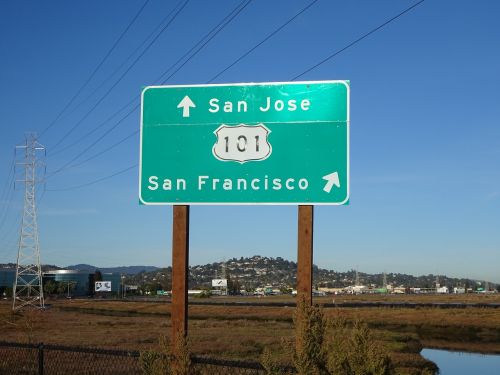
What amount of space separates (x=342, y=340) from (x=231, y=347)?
30180mm

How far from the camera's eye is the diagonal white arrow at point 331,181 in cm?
808

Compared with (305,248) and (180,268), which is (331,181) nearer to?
(305,248)

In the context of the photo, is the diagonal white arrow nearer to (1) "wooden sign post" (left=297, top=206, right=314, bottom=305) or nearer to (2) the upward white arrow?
(1) "wooden sign post" (left=297, top=206, right=314, bottom=305)

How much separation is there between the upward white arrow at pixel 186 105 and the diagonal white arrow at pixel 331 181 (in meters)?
2.29

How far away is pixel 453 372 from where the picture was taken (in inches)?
1382

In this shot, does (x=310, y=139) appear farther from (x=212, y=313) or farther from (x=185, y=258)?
(x=212, y=313)

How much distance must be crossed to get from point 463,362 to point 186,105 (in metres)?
36.1

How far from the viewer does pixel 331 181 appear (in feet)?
26.5

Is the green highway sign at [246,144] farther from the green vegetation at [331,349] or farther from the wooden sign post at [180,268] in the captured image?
the green vegetation at [331,349]

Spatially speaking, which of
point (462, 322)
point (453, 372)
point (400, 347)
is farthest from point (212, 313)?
point (453, 372)

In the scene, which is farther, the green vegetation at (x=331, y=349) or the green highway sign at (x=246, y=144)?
the green highway sign at (x=246, y=144)

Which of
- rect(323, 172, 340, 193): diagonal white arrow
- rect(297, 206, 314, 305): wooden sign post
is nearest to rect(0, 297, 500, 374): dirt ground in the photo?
rect(297, 206, 314, 305): wooden sign post

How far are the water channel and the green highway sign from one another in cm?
2997

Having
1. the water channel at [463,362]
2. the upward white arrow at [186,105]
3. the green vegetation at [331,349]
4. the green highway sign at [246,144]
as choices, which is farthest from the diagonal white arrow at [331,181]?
the water channel at [463,362]
